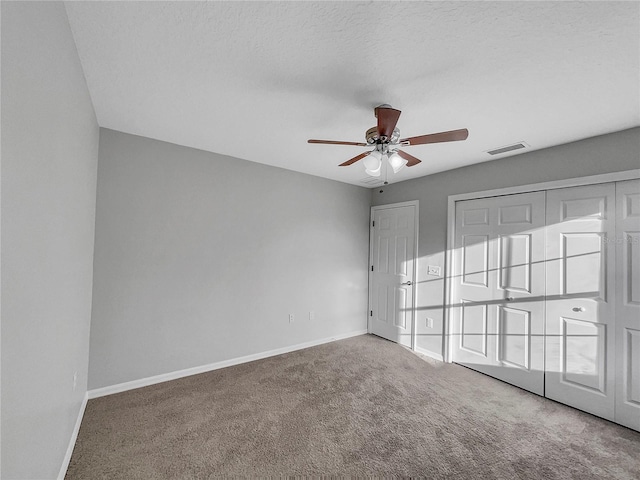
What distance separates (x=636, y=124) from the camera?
6.75 ft

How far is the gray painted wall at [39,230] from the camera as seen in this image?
2.67 ft

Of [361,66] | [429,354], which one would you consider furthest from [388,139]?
[429,354]

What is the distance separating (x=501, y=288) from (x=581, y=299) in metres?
0.64

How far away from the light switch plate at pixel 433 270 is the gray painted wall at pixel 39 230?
353 centimetres

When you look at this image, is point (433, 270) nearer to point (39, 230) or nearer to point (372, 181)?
point (372, 181)

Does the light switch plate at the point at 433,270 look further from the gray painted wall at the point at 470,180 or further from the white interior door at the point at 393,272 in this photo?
the white interior door at the point at 393,272

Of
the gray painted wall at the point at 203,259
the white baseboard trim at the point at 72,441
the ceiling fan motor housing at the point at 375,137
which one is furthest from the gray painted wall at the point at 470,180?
the white baseboard trim at the point at 72,441

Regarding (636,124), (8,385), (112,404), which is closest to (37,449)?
(8,385)

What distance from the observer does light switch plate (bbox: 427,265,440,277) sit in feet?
11.3

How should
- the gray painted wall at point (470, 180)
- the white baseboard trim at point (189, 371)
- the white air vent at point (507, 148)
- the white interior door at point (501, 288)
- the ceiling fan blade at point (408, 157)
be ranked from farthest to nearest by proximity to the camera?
the white interior door at point (501, 288)
the white air vent at point (507, 148)
the white baseboard trim at point (189, 371)
the gray painted wall at point (470, 180)
the ceiling fan blade at point (408, 157)

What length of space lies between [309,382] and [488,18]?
9.99 feet

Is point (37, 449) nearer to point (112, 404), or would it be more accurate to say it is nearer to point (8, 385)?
point (8, 385)

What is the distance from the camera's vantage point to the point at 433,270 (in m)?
3.49

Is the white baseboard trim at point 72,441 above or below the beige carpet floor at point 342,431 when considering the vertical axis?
above
